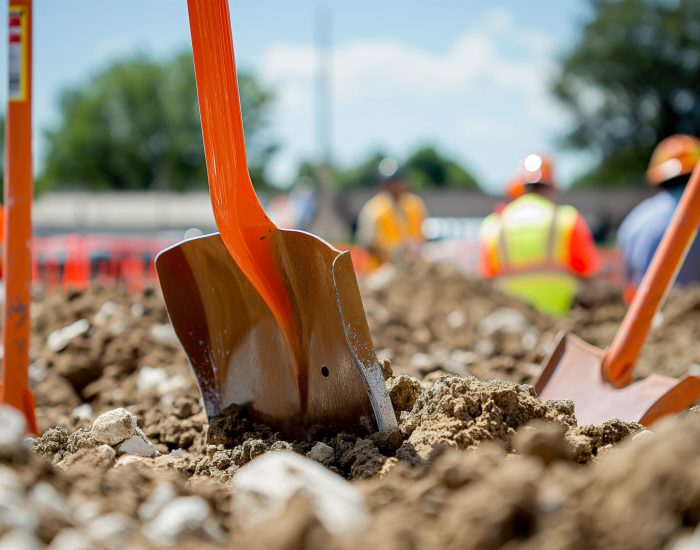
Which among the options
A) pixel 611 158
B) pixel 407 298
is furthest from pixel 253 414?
pixel 611 158

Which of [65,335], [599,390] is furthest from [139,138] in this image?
[599,390]

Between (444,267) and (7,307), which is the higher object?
(7,307)

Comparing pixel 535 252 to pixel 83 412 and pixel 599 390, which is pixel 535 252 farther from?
pixel 83 412

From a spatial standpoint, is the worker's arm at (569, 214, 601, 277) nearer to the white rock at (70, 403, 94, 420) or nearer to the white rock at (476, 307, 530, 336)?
the white rock at (476, 307, 530, 336)

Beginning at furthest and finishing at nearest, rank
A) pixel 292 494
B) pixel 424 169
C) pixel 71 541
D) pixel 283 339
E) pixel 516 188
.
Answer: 1. pixel 424 169
2. pixel 516 188
3. pixel 283 339
4. pixel 292 494
5. pixel 71 541

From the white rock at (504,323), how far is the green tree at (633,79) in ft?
131

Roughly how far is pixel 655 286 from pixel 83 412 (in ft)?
8.05

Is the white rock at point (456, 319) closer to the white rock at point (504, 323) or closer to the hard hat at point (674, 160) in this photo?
the white rock at point (504, 323)

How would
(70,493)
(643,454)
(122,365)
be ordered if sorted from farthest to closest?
1. (122,365)
2. (70,493)
3. (643,454)

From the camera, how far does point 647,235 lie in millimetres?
6898

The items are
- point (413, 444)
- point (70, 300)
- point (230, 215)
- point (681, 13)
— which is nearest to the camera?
point (413, 444)

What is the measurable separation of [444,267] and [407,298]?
3.50 ft

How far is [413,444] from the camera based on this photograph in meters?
2.14

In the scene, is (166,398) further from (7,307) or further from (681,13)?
(681,13)
